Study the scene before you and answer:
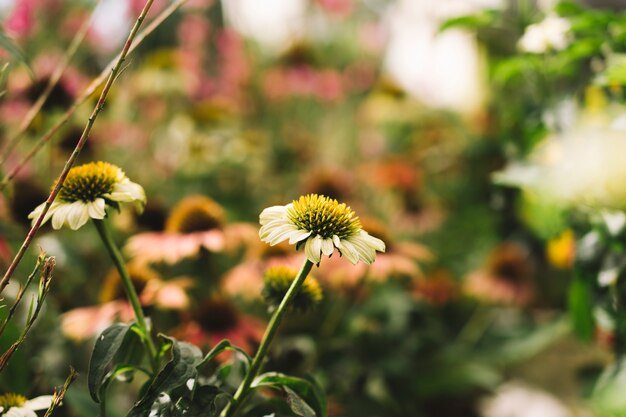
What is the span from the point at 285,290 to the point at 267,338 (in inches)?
5.1

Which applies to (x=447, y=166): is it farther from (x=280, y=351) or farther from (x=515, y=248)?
(x=280, y=351)

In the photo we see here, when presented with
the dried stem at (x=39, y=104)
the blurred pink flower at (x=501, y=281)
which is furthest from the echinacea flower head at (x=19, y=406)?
the blurred pink flower at (x=501, y=281)

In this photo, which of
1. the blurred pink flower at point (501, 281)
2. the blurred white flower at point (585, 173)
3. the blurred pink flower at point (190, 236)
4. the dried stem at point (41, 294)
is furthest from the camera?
the blurred pink flower at point (501, 281)

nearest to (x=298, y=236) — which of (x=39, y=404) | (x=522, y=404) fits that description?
(x=39, y=404)

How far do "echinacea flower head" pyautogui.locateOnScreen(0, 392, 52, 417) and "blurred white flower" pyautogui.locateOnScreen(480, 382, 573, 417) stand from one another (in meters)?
1.03

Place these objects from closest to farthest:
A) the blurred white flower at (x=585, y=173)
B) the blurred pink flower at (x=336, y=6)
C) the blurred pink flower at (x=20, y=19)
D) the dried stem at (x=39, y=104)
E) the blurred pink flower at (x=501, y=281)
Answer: the dried stem at (x=39, y=104) < the blurred white flower at (x=585, y=173) < the blurred pink flower at (x=20, y=19) < the blurred pink flower at (x=501, y=281) < the blurred pink flower at (x=336, y=6)

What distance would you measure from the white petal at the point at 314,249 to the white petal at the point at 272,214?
39 mm

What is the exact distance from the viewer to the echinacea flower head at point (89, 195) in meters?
0.44

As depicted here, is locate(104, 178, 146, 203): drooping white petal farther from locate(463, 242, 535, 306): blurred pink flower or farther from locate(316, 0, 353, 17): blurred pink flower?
locate(316, 0, 353, 17): blurred pink flower

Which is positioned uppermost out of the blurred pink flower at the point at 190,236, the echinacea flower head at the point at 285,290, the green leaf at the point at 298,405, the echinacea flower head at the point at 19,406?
the blurred pink flower at the point at 190,236

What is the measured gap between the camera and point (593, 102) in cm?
108

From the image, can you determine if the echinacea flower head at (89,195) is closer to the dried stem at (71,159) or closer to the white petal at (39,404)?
the dried stem at (71,159)

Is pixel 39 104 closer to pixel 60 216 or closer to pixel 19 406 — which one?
pixel 60 216

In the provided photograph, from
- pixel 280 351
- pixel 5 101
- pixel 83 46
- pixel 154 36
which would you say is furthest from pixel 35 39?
pixel 280 351
